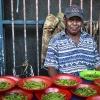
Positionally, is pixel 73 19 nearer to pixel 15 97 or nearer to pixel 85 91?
pixel 85 91

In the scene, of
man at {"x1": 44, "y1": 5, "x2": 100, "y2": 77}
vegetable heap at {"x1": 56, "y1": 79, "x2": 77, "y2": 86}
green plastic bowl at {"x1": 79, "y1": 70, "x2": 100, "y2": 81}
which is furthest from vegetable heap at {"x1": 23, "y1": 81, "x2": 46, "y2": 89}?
man at {"x1": 44, "y1": 5, "x2": 100, "y2": 77}

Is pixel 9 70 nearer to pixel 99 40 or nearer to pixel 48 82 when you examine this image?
pixel 99 40

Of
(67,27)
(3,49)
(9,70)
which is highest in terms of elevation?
(67,27)

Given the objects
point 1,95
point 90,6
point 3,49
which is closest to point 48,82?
point 1,95

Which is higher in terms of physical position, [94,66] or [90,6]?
[90,6]

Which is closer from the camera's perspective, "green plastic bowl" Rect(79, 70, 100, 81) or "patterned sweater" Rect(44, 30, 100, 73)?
"green plastic bowl" Rect(79, 70, 100, 81)

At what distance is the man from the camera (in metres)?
2.87

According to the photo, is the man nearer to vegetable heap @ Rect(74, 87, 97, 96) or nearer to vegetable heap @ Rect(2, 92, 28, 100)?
vegetable heap @ Rect(74, 87, 97, 96)

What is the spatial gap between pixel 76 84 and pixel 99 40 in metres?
1.84

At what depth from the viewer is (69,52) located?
9.50 feet

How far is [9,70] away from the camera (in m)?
3.92

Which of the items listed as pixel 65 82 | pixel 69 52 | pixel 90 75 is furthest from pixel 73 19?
pixel 65 82

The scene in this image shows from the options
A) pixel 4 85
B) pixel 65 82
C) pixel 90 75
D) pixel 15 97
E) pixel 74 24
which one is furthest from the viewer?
pixel 74 24

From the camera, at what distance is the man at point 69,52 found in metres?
2.87
